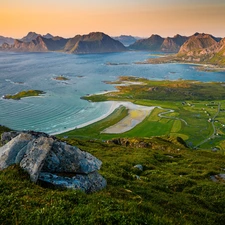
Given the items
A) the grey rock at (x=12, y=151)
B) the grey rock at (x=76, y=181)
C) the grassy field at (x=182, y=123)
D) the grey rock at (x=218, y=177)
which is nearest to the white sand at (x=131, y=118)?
the grassy field at (x=182, y=123)

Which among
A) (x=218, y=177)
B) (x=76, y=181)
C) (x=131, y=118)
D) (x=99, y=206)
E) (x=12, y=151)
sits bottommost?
(x=131, y=118)

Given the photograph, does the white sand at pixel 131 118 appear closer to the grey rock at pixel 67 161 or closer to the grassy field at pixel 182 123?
the grassy field at pixel 182 123

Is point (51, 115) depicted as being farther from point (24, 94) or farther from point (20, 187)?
point (20, 187)

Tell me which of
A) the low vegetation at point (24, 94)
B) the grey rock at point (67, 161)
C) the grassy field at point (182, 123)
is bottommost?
the grassy field at point (182, 123)

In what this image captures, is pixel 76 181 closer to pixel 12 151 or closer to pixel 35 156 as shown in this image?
pixel 35 156

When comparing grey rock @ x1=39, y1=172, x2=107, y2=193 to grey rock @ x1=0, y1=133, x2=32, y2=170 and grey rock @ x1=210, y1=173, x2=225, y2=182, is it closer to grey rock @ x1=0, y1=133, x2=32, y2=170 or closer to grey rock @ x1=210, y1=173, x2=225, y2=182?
grey rock @ x1=0, y1=133, x2=32, y2=170

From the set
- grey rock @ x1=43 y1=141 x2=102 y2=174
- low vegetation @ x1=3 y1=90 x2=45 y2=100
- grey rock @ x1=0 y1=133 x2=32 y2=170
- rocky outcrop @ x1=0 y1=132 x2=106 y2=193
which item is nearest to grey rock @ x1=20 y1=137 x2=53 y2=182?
rocky outcrop @ x1=0 y1=132 x2=106 y2=193

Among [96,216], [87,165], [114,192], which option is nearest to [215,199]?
[114,192]

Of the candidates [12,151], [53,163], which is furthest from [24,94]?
[53,163]


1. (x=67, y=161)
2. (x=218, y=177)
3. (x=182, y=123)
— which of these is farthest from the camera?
(x=182, y=123)
